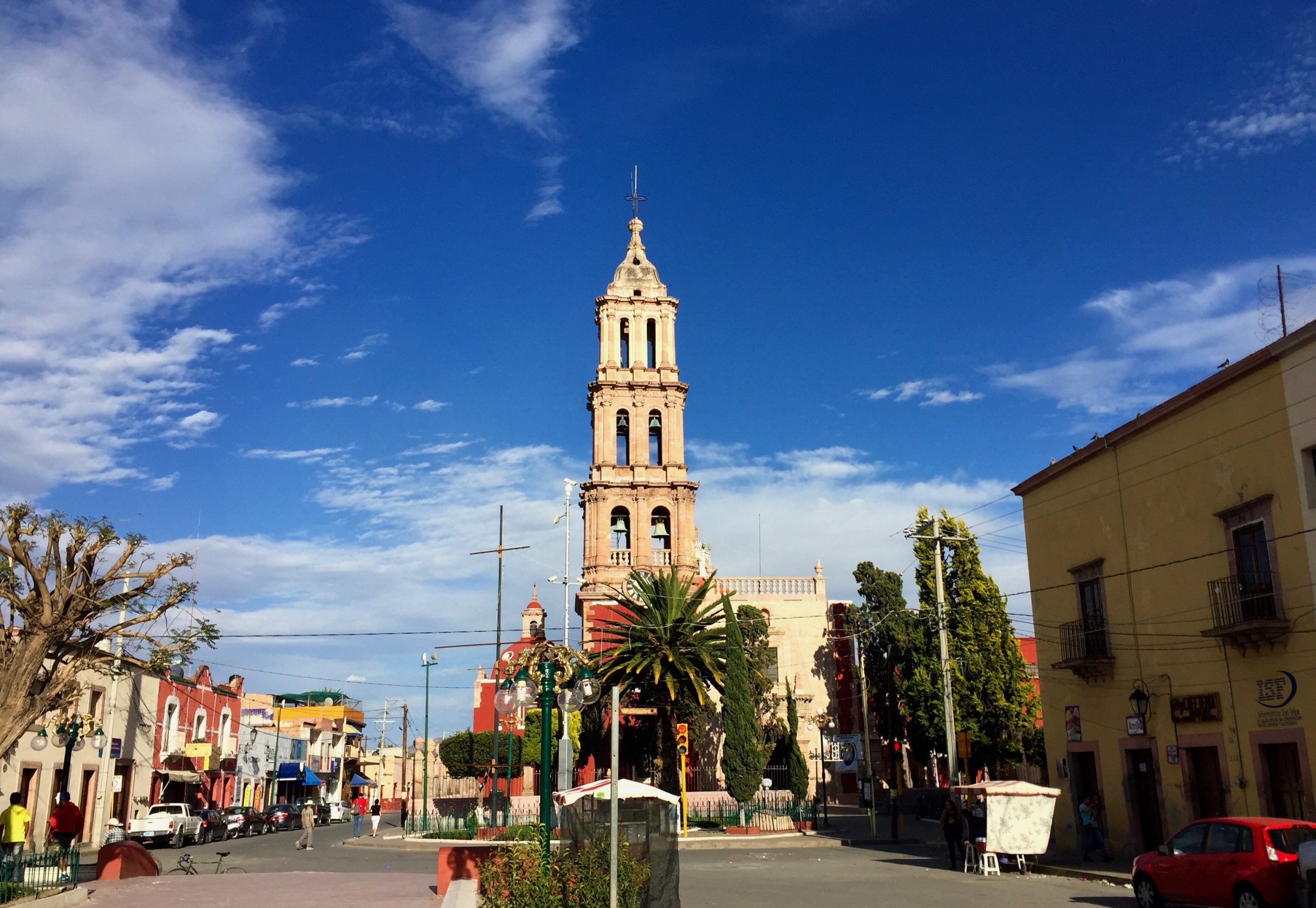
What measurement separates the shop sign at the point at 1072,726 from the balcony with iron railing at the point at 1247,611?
6.20m

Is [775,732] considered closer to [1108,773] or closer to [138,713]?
[1108,773]

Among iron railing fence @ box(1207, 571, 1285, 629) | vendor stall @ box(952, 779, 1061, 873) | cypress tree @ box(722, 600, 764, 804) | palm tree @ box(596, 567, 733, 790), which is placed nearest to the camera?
iron railing fence @ box(1207, 571, 1285, 629)

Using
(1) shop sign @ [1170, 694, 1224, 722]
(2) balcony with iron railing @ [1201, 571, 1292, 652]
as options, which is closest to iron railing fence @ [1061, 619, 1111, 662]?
(1) shop sign @ [1170, 694, 1224, 722]

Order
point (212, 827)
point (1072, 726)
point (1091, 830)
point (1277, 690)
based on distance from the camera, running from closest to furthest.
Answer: point (1277, 690)
point (1091, 830)
point (1072, 726)
point (212, 827)

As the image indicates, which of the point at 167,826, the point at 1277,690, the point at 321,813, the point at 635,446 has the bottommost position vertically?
the point at 321,813

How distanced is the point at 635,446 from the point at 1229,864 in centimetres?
3605

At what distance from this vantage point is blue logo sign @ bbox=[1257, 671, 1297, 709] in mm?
19562

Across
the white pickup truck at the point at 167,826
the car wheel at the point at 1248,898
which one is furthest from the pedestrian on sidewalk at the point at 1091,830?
the white pickup truck at the point at 167,826

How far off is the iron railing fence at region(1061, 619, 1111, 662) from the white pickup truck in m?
29.0

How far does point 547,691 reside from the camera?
15594 mm

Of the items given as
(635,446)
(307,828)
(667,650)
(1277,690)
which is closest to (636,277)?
(635,446)

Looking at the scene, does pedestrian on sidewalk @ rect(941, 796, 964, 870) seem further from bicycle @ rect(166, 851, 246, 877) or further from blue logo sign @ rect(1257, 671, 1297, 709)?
bicycle @ rect(166, 851, 246, 877)

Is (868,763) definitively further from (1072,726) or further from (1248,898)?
(1248,898)

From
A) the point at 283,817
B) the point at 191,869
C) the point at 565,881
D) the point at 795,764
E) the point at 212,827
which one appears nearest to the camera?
the point at 565,881
